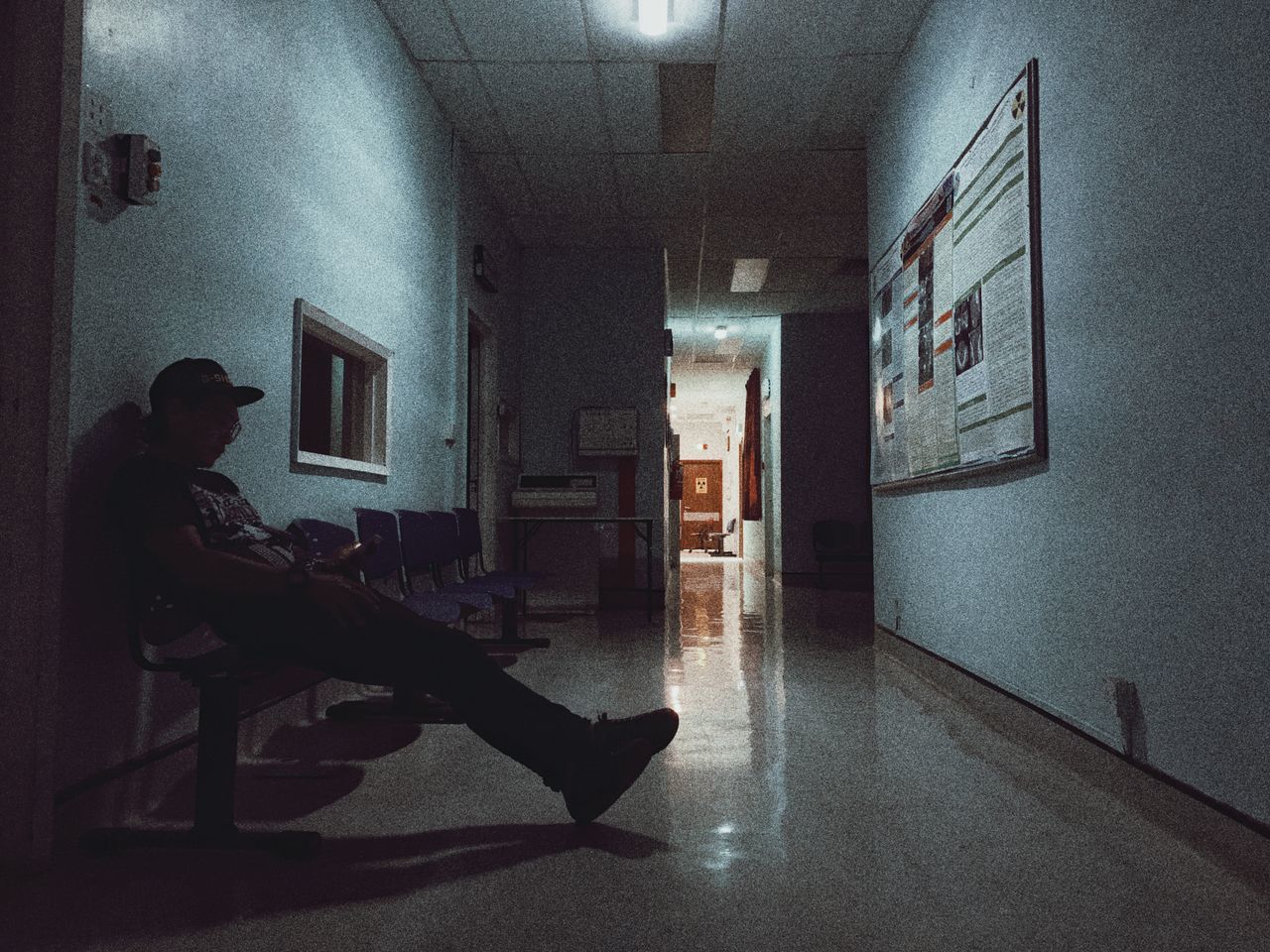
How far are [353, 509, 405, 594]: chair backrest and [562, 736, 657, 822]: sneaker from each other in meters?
1.61

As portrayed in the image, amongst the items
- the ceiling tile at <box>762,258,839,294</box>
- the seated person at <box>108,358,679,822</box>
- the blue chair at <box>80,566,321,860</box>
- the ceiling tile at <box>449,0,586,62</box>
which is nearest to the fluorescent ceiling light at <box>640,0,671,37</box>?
the ceiling tile at <box>449,0,586,62</box>

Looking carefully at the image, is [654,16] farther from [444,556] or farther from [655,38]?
[444,556]

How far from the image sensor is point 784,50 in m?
4.23

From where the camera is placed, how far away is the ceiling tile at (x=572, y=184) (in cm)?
559

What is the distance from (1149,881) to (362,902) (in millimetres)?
1523

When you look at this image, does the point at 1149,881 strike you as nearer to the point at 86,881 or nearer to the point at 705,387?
the point at 86,881

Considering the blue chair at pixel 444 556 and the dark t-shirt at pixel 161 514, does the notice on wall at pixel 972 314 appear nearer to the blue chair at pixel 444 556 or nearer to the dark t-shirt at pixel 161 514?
the blue chair at pixel 444 556

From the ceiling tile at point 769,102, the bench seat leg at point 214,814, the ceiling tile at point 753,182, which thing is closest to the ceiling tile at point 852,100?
the ceiling tile at point 769,102

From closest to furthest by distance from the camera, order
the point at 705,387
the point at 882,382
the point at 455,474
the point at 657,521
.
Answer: the point at 882,382, the point at 455,474, the point at 657,521, the point at 705,387

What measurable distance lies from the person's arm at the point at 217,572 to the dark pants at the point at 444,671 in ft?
0.36

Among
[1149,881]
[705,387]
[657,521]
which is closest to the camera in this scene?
[1149,881]

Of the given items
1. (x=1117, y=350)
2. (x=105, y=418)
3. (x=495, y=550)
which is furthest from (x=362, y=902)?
(x=495, y=550)

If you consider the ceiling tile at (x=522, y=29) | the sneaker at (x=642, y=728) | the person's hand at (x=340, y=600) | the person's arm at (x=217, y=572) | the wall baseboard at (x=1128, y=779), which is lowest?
the wall baseboard at (x=1128, y=779)

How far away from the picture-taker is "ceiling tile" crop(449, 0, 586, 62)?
386 centimetres
